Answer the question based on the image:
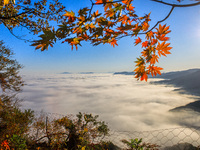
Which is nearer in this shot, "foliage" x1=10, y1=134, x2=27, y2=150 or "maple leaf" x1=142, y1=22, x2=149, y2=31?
"maple leaf" x1=142, y1=22, x2=149, y2=31

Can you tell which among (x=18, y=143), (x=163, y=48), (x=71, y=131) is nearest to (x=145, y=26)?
(x=163, y=48)

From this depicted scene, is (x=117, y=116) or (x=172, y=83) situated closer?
Result: (x=117, y=116)

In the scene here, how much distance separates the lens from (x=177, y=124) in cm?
7112

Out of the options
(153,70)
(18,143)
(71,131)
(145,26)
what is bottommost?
(71,131)

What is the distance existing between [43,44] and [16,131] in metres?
6.19

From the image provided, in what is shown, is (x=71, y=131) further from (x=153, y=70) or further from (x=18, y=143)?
(x=153, y=70)

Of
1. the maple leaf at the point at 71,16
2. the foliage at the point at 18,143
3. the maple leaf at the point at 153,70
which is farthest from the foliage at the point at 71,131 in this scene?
the maple leaf at the point at 71,16

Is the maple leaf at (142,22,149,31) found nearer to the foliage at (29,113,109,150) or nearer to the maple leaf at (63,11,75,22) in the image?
the maple leaf at (63,11,75,22)

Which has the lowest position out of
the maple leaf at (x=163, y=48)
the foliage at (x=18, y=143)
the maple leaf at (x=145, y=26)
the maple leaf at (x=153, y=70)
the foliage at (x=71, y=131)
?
the foliage at (x=71, y=131)

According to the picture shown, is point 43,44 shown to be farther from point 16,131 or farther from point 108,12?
point 16,131

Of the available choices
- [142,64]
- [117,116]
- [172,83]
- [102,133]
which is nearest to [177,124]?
[117,116]

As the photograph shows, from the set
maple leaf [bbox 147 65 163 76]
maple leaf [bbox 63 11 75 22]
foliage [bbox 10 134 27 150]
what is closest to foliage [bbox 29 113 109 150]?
foliage [bbox 10 134 27 150]

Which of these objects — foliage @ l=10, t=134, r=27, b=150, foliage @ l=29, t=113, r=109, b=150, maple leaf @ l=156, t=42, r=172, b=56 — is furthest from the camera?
foliage @ l=29, t=113, r=109, b=150

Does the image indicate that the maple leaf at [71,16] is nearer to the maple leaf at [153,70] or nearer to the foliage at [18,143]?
the maple leaf at [153,70]
